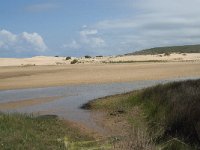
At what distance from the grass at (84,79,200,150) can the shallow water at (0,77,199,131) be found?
3.77 ft

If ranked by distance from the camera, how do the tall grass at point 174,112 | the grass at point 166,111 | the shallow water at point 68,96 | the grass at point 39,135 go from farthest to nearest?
the shallow water at point 68,96 → the tall grass at point 174,112 → the grass at point 166,111 → the grass at point 39,135

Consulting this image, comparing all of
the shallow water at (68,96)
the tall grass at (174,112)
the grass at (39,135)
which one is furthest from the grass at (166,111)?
the grass at (39,135)

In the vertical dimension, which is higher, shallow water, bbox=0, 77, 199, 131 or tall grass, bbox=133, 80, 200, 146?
tall grass, bbox=133, 80, 200, 146

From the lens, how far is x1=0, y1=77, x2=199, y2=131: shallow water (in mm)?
20766

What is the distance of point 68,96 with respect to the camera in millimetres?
27750

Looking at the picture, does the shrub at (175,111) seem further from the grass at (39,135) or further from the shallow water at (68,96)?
the shallow water at (68,96)

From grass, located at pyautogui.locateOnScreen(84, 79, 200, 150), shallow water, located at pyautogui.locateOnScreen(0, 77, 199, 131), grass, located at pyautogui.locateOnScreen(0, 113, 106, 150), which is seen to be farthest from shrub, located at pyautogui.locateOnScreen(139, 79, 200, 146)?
shallow water, located at pyautogui.locateOnScreen(0, 77, 199, 131)

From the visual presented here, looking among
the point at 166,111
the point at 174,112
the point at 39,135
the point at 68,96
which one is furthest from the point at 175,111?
the point at 68,96

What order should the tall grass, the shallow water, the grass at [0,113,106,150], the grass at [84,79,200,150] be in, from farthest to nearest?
the shallow water → the tall grass → the grass at [84,79,200,150] → the grass at [0,113,106,150]

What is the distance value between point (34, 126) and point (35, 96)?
45.9ft

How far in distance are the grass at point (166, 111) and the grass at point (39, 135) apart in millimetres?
1809

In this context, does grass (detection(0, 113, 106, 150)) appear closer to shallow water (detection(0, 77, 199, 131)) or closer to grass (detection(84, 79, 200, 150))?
grass (detection(84, 79, 200, 150))

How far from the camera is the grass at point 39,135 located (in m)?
11.7

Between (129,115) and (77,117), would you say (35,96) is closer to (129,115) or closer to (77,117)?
(77,117)
